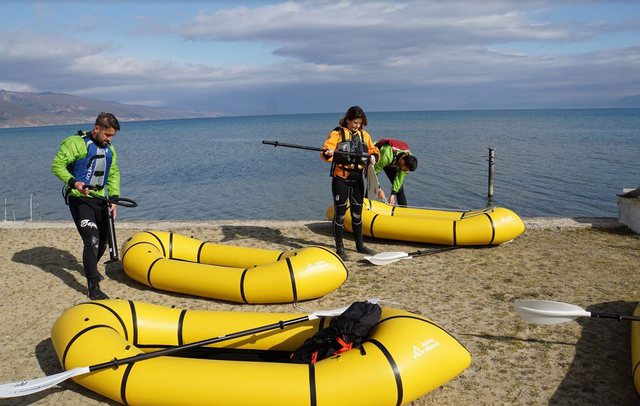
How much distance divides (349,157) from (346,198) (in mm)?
521

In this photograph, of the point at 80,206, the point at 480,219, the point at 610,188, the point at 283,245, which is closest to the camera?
the point at 80,206

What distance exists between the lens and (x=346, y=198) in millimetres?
6293

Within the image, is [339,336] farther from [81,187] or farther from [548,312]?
[81,187]

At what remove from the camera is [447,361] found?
3.49 m

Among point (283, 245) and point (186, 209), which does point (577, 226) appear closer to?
point (283, 245)

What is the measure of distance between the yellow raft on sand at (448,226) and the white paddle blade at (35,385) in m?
4.62

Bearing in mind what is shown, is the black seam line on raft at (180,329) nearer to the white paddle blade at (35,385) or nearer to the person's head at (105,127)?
the white paddle blade at (35,385)

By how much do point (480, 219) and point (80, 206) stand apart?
4.90 metres

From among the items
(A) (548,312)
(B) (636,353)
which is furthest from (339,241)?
(B) (636,353)

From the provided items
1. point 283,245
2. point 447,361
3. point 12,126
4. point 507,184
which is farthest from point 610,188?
point 12,126

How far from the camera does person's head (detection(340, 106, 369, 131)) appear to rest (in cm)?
609

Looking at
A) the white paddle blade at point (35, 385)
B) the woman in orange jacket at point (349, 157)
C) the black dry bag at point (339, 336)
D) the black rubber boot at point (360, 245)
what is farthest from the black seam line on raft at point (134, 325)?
the black rubber boot at point (360, 245)

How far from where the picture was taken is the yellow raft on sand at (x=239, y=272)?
5.15 metres

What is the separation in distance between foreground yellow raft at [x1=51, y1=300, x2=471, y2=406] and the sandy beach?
0.94 feet
